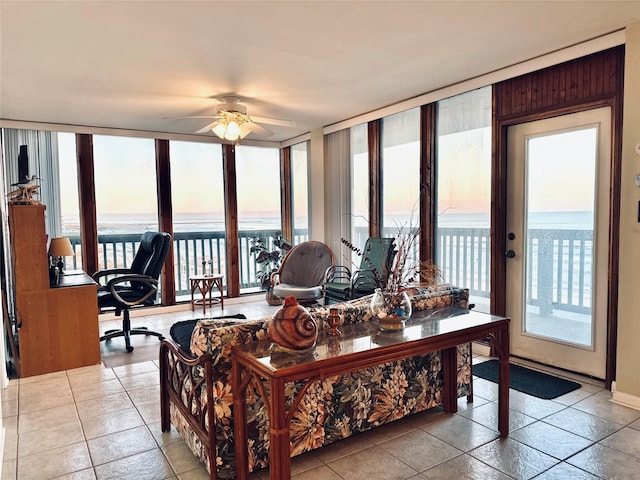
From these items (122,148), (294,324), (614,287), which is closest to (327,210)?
(122,148)

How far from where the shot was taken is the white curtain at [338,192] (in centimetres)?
554

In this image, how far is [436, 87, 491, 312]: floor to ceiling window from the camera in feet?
12.6

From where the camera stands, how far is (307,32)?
2760 millimetres

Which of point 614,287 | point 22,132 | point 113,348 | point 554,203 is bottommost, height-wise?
point 113,348

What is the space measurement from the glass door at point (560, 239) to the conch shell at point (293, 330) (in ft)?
7.94

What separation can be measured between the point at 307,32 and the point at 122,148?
380 cm

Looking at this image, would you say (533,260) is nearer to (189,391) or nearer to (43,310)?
(189,391)

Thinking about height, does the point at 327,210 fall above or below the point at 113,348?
above

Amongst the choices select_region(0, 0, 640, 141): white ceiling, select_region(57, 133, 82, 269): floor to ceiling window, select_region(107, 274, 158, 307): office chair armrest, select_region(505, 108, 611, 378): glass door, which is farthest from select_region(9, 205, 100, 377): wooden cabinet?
select_region(505, 108, 611, 378): glass door

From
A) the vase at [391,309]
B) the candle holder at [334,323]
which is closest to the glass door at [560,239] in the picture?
the vase at [391,309]

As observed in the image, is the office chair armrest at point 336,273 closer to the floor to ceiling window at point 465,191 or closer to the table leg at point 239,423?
the floor to ceiling window at point 465,191

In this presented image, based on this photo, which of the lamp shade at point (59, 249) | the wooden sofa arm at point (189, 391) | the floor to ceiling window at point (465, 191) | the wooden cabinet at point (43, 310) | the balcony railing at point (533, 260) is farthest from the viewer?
the lamp shade at point (59, 249)

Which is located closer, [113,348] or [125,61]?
[125,61]

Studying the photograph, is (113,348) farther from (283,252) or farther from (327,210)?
(327,210)
